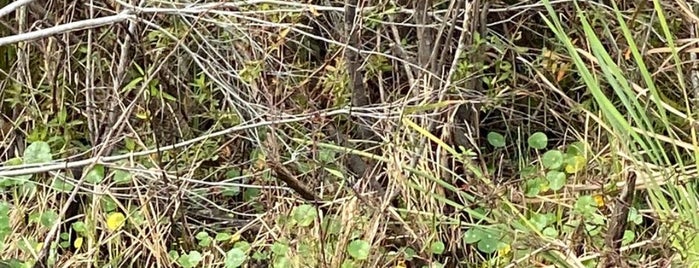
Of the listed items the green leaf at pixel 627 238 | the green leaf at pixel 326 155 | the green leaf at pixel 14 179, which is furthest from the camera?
the green leaf at pixel 326 155

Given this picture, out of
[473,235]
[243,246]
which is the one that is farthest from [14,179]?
[473,235]

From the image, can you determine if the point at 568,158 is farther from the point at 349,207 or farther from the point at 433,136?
the point at 349,207

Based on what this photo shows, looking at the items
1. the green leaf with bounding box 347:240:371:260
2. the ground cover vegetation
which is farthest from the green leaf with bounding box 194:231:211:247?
the green leaf with bounding box 347:240:371:260

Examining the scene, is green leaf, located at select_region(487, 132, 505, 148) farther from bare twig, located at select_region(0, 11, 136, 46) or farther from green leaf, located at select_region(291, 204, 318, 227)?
bare twig, located at select_region(0, 11, 136, 46)

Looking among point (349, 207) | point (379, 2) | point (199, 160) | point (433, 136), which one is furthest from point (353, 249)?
point (379, 2)

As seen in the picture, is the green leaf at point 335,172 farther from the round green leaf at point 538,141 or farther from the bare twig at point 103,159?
the round green leaf at point 538,141

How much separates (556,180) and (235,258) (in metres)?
0.61

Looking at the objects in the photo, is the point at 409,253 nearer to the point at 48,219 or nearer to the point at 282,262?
the point at 282,262

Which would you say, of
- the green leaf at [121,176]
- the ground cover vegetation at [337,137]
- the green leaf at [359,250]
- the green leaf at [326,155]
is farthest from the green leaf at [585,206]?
the green leaf at [121,176]

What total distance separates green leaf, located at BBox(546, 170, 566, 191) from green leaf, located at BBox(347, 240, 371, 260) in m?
0.37

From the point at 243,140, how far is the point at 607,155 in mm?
733

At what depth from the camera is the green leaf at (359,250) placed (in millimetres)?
1616

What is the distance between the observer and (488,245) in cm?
164

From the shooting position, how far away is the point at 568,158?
1838 millimetres
